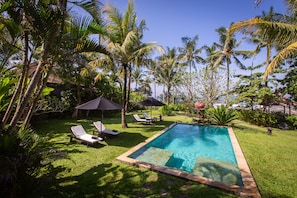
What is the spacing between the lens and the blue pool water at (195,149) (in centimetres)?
602

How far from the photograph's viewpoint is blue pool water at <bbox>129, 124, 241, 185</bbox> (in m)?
6.02

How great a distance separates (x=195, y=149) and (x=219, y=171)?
3100mm

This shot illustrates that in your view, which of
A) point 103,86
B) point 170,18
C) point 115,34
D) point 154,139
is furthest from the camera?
point 103,86

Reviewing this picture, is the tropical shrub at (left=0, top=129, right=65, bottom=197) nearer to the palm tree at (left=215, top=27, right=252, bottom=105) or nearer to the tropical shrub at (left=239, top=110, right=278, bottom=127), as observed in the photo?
the tropical shrub at (left=239, top=110, right=278, bottom=127)

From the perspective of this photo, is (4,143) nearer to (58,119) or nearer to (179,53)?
(58,119)

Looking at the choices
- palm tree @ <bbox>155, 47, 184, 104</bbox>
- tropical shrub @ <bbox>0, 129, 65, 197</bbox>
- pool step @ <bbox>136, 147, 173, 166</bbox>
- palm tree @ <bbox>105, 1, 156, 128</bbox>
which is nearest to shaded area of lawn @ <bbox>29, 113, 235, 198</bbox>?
tropical shrub @ <bbox>0, 129, 65, 197</bbox>

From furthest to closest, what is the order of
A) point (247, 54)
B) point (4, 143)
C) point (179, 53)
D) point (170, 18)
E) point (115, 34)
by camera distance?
point (179, 53) < point (247, 54) < point (115, 34) < point (170, 18) < point (4, 143)

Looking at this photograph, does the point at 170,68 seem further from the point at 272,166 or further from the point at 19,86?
the point at 19,86

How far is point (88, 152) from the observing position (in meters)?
6.55

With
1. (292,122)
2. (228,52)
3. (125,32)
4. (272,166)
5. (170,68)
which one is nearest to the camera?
(272,166)

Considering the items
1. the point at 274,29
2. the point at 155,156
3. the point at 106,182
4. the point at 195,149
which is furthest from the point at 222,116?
the point at 106,182

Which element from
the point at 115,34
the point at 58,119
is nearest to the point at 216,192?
the point at 115,34

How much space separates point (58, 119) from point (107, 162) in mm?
11032

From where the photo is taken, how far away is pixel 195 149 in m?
8.54
